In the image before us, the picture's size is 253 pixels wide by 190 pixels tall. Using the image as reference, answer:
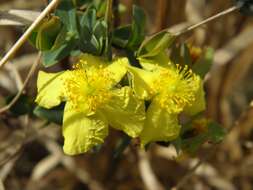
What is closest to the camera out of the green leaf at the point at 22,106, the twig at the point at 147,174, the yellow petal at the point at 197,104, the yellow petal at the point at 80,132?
the yellow petal at the point at 80,132

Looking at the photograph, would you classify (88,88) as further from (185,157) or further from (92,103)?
(185,157)

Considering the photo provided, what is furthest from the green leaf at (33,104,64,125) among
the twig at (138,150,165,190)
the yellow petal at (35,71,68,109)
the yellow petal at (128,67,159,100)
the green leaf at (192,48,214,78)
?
the twig at (138,150,165,190)

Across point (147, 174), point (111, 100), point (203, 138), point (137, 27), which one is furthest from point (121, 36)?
point (147, 174)

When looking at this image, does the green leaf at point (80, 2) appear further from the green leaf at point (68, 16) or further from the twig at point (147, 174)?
the twig at point (147, 174)

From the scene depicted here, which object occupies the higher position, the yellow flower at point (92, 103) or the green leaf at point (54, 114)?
the yellow flower at point (92, 103)

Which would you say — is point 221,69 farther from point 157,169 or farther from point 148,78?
point 148,78

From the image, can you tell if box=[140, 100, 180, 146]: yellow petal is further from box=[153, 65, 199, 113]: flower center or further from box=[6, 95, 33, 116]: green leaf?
box=[6, 95, 33, 116]: green leaf

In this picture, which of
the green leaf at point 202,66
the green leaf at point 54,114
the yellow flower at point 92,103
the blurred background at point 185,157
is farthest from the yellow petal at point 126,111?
the blurred background at point 185,157

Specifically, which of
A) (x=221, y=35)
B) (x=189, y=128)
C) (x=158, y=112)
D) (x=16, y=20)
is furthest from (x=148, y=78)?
(x=221, y=35)
